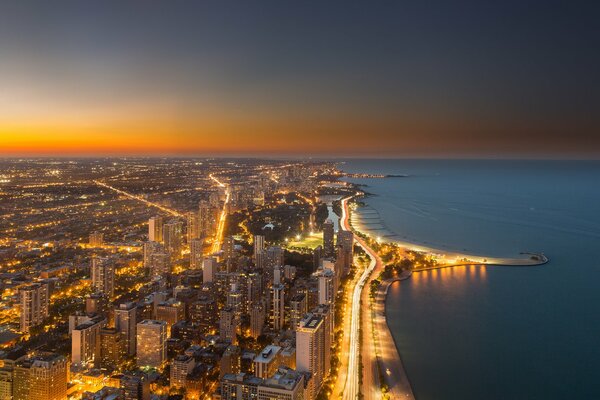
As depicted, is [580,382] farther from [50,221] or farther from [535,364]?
[50,221]

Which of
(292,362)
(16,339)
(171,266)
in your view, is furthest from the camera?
(171,266)

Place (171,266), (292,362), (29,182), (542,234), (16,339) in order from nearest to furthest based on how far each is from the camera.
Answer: (292,362)
(16,339)
(171,266)
(542,234)
(29,182)

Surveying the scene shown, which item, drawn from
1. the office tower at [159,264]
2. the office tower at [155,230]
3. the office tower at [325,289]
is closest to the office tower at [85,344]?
the office tower at [325,289]

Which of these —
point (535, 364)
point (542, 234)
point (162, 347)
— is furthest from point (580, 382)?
point (542, 234)

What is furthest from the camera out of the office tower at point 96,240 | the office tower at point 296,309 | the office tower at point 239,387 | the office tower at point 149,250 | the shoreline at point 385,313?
the office tower at point 96,240

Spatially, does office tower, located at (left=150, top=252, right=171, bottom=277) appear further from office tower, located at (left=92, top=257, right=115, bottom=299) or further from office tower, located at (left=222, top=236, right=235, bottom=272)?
office tower, located at (left=222, top=236, right=235, bottom=272)

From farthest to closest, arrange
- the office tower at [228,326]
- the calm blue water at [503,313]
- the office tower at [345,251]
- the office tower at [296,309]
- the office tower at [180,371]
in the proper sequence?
the office tower at [345,251], the office tower at [296,309], the office tower at [228,326], the calm blue water at [503,313], the office tower at [180,371]

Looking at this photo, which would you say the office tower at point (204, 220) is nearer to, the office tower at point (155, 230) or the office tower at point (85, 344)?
the office tower at point (155, 230)
